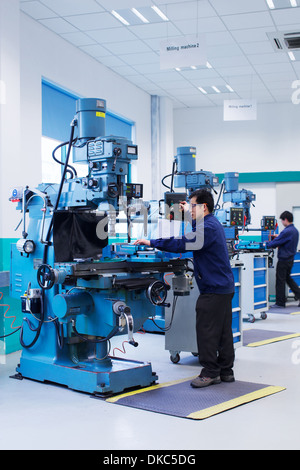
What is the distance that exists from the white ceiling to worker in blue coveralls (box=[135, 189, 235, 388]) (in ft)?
9.94

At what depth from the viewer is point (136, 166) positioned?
912 centimetres

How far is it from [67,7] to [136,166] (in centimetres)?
338

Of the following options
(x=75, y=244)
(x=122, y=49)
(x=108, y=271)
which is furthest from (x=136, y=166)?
(x=108, y=271)

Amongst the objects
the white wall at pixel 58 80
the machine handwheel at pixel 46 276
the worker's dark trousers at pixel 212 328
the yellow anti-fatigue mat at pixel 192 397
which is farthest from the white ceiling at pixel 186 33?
the yellow anti-fatigue mat at pixel 192 397

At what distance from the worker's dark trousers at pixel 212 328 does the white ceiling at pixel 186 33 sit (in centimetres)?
353

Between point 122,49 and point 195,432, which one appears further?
point 122,49

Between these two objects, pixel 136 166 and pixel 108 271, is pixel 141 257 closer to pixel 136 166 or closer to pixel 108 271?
pixel 108 271

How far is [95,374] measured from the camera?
4000mm

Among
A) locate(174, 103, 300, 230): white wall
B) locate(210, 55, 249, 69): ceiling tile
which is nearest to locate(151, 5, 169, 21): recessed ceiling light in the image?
locate(210, 55, 249, 69): ceiling tile

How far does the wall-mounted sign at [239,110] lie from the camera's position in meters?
7.29

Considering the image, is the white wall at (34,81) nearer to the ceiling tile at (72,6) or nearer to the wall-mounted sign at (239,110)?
the ceiling tile at (72,6)

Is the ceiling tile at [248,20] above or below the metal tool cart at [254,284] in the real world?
above

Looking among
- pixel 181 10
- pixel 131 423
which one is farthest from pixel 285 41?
pixel 131 423

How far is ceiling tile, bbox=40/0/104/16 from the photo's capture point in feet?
19.6
